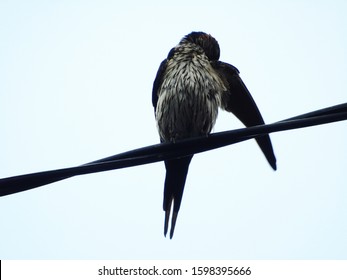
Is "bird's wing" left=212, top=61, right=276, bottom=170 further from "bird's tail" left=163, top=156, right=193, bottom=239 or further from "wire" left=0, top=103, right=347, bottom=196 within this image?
"wire" left=0, top=103, right=347, bottom=196

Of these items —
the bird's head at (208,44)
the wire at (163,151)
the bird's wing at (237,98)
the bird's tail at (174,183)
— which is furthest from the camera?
the bird's head at (208,44)

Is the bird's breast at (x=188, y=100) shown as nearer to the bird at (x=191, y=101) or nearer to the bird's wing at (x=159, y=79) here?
the bird at (x=191, y=101)

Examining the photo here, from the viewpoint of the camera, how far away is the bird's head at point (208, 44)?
19.7ft

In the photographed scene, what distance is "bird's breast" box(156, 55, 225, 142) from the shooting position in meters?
5.37

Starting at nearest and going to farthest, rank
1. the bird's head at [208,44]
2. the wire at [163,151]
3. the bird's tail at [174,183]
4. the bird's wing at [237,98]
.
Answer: the wire at [163,151]
the bird's tail at [174,183]
the bird's wing at [237,98]
the bird's head at [208,44]

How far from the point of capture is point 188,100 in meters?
5.37

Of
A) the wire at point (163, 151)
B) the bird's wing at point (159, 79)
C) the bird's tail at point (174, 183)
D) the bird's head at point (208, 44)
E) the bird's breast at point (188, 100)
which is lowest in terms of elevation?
the wire at point (163, 151)

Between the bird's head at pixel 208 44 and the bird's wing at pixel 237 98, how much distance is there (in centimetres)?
12

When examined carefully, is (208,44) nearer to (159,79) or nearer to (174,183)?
(159,79)

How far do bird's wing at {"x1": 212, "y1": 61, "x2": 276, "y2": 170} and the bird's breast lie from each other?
23cm

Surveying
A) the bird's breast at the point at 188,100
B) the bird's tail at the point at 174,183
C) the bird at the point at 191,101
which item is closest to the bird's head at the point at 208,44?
the bird at the point at 191,101

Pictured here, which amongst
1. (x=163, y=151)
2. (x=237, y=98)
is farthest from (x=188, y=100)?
(x=163, y=151)

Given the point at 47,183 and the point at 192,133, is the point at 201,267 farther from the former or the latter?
the point at 47,183

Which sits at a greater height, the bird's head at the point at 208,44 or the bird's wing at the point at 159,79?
the bird's head at the point at 208,44
